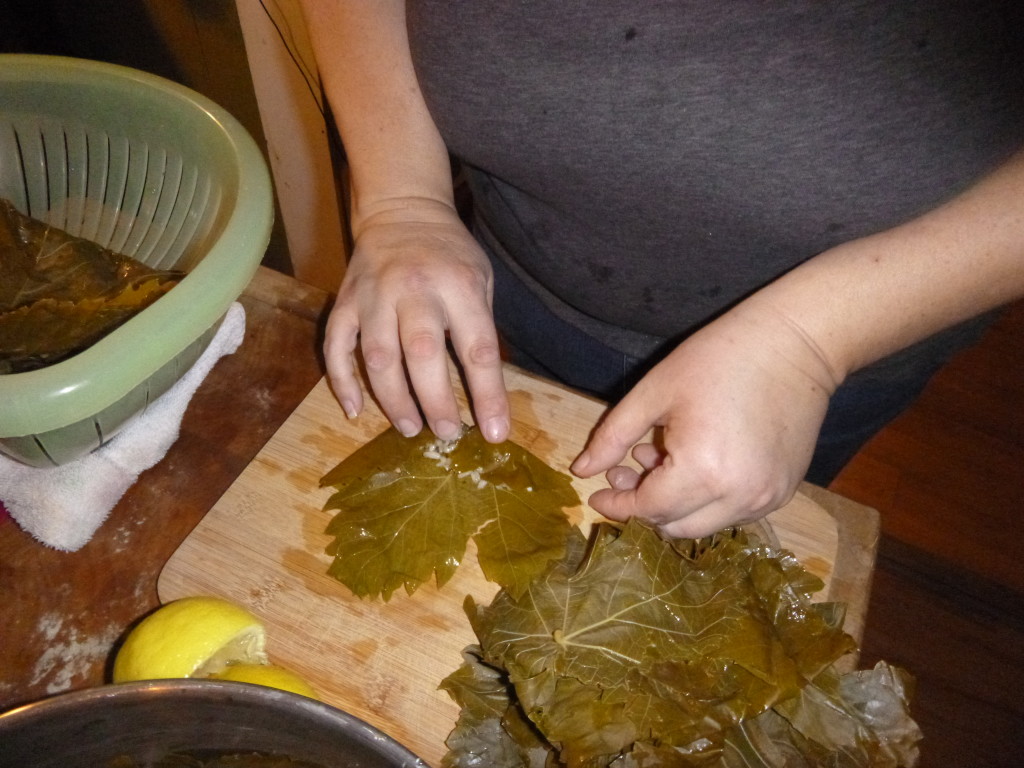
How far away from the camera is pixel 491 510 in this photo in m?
0.91

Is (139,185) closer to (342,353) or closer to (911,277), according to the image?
(342,353)

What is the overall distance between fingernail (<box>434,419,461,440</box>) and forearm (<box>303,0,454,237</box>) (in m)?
0.28

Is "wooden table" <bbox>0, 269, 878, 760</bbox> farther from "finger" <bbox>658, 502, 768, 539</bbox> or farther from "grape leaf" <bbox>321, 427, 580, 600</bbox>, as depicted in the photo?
"finger" <bbox>658, 502, 768, 539</bbox>

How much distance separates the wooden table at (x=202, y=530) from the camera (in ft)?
2.55

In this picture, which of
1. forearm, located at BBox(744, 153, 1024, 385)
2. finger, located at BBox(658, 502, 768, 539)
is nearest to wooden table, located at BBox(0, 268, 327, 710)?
finger, located at BBox(658, 502, 768, 539)

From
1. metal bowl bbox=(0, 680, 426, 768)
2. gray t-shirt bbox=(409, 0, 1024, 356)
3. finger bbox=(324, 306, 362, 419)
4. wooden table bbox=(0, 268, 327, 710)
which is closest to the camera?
metal bowl bbox=(0, 680, 426, 768)

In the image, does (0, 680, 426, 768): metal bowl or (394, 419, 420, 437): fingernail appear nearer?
(0, 680, 426, 768): metal bowl

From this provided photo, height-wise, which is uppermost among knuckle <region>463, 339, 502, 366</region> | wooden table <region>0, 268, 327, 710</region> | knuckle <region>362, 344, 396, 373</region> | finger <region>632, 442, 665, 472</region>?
knuckle <region>463, 339, 502, 366</region>

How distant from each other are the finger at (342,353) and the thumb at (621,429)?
304 mm

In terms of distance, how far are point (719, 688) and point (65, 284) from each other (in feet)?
2.93

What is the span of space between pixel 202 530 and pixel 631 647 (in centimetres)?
53

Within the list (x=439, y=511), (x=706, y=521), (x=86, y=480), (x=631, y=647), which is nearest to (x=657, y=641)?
(x=631, y=647)

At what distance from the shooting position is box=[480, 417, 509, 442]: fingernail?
0.88 metres

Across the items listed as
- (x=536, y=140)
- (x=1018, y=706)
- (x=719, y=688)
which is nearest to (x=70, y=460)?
(x=536, y=140)
